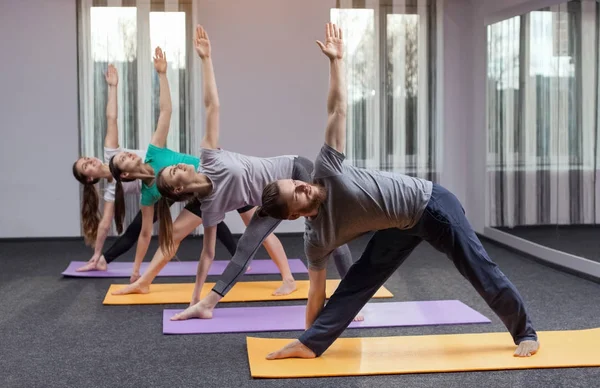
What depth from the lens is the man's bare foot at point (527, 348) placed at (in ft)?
10.4

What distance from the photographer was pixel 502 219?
6.50 meters

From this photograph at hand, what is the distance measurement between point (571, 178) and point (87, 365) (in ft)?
11.4

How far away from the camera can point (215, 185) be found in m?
3.78

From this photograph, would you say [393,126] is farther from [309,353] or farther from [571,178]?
[309,353]

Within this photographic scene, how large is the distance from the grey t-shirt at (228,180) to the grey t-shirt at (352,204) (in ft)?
2.87

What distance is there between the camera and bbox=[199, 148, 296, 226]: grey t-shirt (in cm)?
377

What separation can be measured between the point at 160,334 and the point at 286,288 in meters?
1.08

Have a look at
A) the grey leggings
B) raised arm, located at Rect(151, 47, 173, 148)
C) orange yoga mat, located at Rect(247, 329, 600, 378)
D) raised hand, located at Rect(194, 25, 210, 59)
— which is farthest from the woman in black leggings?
orange yoga mat, located at Rect(247, 329, 600, 378)

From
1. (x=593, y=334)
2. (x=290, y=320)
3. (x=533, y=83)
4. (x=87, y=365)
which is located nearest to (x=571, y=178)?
(x=533, y=83)

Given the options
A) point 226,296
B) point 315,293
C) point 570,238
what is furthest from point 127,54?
point 315,293

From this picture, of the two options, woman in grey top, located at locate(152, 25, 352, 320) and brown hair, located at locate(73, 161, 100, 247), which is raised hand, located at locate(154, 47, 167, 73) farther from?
brown hair, located at locate(73, 161, 100, 247)

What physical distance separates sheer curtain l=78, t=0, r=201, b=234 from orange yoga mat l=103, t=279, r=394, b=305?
2357 mm

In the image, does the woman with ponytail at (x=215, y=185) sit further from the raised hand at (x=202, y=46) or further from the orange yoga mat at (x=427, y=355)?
the orange yoga mat at (x=427, y=355)

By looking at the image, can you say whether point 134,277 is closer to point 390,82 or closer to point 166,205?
point 166,205
